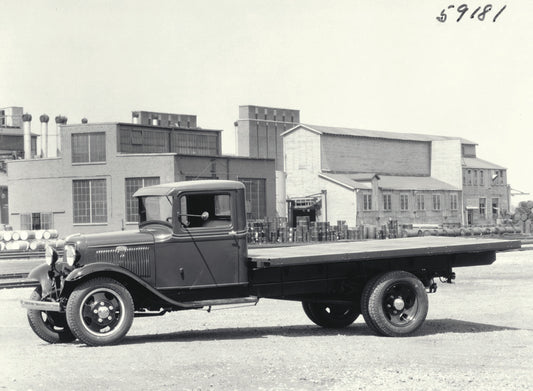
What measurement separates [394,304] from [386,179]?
6874 cm

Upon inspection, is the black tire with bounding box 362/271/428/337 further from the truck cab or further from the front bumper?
the front bumper

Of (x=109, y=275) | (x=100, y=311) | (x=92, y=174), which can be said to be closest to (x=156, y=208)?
(x=109, y=275)

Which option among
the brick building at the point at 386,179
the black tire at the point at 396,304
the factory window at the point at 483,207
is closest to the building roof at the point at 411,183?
the brick building at the point at 386,179

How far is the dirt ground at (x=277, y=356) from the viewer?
27.5 feet

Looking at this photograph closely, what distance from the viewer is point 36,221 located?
60.8 m

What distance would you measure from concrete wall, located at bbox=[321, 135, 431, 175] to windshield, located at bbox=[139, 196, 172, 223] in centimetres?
6498

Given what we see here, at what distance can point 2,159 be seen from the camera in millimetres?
74625

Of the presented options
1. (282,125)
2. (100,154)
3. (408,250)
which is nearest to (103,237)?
(408,250)

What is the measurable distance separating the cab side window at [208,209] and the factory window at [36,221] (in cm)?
5072

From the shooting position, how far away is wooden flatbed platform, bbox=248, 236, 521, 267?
1145 cm

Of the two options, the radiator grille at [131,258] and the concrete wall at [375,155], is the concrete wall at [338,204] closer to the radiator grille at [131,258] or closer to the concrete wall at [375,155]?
the concrete wall at [375,155]

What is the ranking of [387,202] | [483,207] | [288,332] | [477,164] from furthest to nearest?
[477,164] < [483,207] < [387,202] < [288,332]

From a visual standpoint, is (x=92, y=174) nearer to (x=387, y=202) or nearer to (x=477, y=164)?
(x=387, y=202)

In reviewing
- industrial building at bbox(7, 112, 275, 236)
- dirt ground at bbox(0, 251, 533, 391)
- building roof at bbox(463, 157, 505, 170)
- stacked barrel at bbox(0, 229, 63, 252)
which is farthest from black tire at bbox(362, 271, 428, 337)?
building roof at bbox(463, 157, 505, 170)
